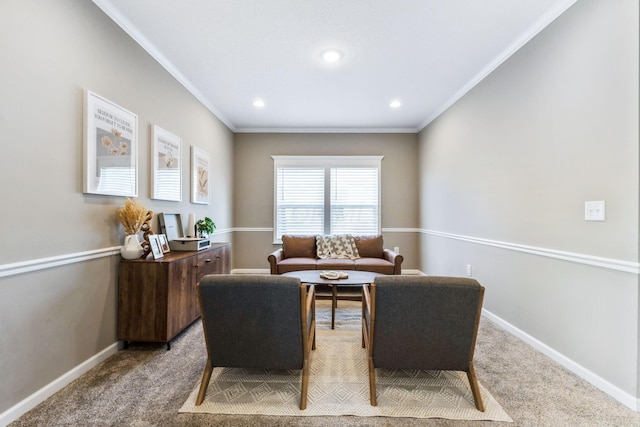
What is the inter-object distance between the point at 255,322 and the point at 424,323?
96 centimetres

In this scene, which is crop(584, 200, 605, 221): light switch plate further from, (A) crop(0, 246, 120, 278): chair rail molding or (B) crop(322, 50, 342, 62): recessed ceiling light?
(A) crop(0, 246, 120, 278): chair rail molding

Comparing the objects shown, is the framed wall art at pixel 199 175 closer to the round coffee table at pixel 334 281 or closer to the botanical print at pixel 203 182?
the botanical print at pixel 203 182

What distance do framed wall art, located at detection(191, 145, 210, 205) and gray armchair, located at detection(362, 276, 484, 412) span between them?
2.84m

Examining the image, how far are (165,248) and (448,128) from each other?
3.85 m

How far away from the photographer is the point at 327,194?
16.8 ft

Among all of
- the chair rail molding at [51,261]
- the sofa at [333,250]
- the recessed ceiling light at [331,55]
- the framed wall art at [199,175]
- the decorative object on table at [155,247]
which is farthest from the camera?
the sofa at [333,250]

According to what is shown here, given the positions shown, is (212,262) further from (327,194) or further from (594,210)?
(594,210)

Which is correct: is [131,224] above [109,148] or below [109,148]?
below

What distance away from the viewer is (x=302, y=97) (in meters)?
3.77

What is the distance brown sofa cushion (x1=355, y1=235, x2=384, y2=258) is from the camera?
14.2 ft

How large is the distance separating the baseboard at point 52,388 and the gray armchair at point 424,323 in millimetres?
1966

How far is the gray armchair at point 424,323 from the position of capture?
5.10 feet

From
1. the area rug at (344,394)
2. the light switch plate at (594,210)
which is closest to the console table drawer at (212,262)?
the area rug at (344,394)

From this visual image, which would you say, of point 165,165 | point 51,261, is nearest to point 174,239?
point 165,165
